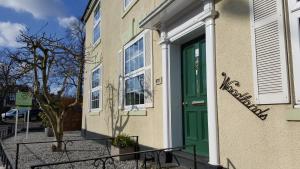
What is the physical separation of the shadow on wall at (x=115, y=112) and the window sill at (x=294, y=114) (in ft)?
18.2

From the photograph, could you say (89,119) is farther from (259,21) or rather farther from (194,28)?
(259,21)

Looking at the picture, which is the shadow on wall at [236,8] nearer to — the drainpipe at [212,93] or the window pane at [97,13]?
the drainpipe at [212,93]

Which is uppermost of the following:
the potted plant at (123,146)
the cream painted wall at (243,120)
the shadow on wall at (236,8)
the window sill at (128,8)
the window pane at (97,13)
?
the window pane at (97,13)

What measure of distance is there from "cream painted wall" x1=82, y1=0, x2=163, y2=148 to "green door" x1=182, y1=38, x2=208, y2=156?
27.8 inches

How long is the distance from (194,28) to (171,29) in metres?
0.92

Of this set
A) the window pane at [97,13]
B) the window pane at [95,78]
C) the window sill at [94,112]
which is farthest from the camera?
the window pane at [97,13]

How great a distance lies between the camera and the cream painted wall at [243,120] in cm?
323

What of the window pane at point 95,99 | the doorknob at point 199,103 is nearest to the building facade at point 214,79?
the doorknob at point 199,103

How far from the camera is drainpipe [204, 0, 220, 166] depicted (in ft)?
14.0

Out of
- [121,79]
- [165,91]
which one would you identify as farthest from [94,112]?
[165,91]

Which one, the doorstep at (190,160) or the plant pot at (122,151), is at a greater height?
the doorstep at (190,160)

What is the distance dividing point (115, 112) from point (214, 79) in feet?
17.7

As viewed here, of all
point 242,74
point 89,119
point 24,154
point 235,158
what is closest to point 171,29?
point 242,74

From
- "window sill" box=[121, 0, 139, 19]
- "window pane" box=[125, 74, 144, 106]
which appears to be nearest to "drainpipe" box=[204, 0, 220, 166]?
"window pane" box=[125, 74, 144, 106]
